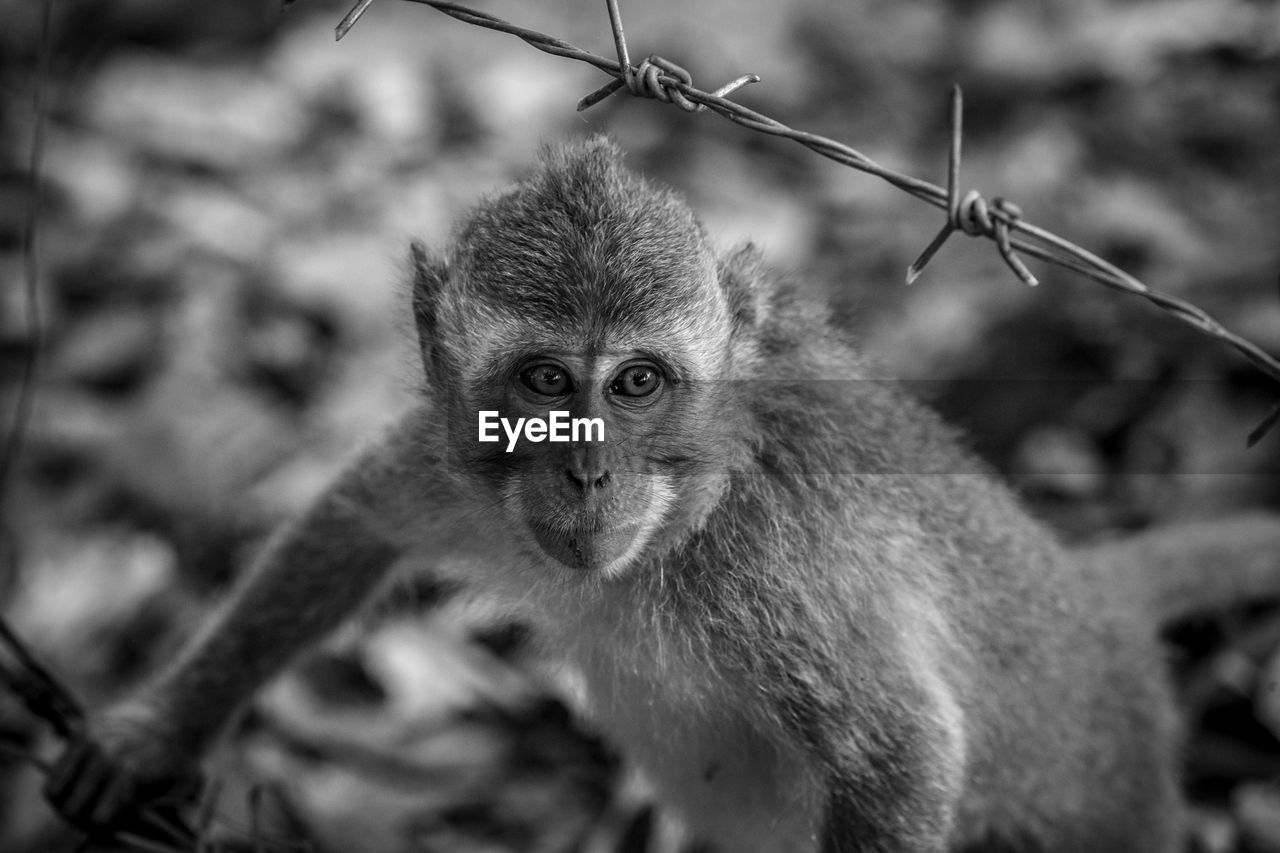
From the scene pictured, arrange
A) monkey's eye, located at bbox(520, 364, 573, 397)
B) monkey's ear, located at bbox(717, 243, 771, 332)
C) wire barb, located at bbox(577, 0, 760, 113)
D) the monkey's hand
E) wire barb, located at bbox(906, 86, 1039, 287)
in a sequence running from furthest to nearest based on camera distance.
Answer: the monkey's hand < monkey's ear, located at bbox(717, 243, 771, 332) < monkey's eye, located at bbox(520, 364, 573, 397) < wire barb, located at bbox(577, 0, 760, 113) < wire barb, located at bbox(906, 86, 1039, 287)

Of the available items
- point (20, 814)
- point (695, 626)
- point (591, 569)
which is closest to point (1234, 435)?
point (695, 626)

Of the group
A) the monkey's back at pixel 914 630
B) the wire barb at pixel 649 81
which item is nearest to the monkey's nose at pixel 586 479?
the monkey's back at pixel 914 630

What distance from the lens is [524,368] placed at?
3.20m

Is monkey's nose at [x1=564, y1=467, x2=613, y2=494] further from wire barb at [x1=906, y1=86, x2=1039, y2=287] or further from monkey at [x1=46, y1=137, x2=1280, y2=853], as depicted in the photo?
wire barb at [x1=906, y1=86, x2=1039, y2=287]

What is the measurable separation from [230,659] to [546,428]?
1.74 meters

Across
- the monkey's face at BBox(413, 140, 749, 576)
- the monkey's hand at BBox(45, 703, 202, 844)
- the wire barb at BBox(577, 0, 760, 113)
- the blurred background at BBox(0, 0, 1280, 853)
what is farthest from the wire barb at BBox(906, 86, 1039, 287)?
the monkey's hand at BBox(45, 703, 202, 844)

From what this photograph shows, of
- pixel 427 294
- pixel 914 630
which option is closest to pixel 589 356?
pixel 427 294

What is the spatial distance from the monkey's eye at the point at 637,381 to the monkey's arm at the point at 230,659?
122 cm

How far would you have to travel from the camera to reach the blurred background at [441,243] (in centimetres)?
527

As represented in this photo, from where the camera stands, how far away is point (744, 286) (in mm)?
3438

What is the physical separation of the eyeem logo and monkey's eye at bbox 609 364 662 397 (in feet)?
0.42

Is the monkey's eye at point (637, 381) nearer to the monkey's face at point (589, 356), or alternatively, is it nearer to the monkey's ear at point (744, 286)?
the monkey's face at point (589, 356)

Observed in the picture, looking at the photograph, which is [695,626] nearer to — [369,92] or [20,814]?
[20,814]

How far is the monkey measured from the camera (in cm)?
320
